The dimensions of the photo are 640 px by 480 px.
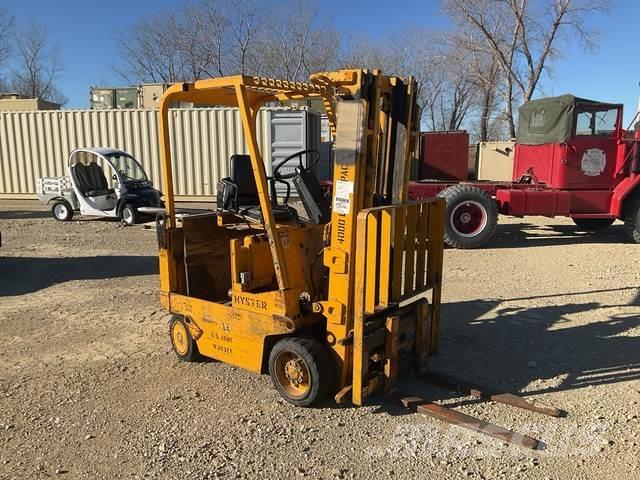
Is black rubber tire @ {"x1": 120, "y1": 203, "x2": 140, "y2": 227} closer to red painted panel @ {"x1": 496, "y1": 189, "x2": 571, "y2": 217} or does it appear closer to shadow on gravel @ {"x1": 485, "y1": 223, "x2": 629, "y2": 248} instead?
shadow on gravel @ {"x1": 485, "y1": 223, "x2": 629, "y2": 248}

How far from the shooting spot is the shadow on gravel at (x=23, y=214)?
46.7ft

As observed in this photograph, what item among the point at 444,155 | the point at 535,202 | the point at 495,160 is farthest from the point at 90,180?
the point at 495,160

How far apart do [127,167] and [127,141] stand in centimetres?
428

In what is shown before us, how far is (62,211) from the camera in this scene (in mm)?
13469

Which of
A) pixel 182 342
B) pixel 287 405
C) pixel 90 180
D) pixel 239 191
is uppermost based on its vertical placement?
pixel 239 191

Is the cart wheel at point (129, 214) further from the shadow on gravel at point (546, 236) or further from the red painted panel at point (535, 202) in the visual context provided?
the red painted panel at point (535, 202)

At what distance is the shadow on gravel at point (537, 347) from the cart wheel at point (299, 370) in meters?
1.32

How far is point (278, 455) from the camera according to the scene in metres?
3.37

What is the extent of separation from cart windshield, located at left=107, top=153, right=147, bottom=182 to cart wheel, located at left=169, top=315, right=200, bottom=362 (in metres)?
8.96

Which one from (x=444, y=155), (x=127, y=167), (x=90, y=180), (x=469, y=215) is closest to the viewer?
(x=469, y=215)

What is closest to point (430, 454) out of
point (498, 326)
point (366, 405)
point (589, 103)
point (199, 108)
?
point (366, 405)

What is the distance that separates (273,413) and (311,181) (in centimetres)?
170

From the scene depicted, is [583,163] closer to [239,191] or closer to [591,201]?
[591,201]

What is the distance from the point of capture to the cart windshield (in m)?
13.0
